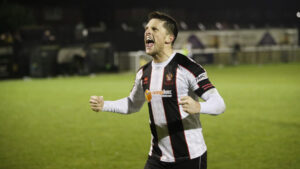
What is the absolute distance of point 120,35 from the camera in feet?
118

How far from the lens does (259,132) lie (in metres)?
10.7

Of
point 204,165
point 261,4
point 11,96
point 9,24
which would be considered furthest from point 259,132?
point 261,4

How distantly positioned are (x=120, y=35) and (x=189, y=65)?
31854mm

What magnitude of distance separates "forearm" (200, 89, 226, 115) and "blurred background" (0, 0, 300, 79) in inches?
294

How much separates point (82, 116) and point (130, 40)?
22.5 m

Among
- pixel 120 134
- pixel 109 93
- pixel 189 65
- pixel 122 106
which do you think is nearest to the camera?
pixel 189 65

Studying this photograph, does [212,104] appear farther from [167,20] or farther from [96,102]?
[96,102]

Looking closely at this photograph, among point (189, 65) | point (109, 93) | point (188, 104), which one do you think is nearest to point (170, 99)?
point (189, 65)

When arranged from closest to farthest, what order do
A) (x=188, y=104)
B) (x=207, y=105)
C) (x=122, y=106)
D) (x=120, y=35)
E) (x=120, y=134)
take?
(x=188, y=104) < (x=207, y=105) < (x=122, y=106) < (x=120, y=134) < (x=120, y=35)

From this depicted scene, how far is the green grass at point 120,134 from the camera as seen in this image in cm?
824

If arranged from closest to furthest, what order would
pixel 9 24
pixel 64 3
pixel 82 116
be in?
1. pixel 82 116
2. pixel 9 24
3. pixel 64 3

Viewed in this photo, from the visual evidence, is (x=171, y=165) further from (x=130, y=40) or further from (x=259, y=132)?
(x=130, y=40)

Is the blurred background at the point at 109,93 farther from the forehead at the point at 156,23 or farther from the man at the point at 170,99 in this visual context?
the forehead at the point at 156,23

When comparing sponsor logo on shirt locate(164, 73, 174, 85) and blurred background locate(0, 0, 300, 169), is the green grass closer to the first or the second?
blurred background locate(0, 0, 300, 169)
